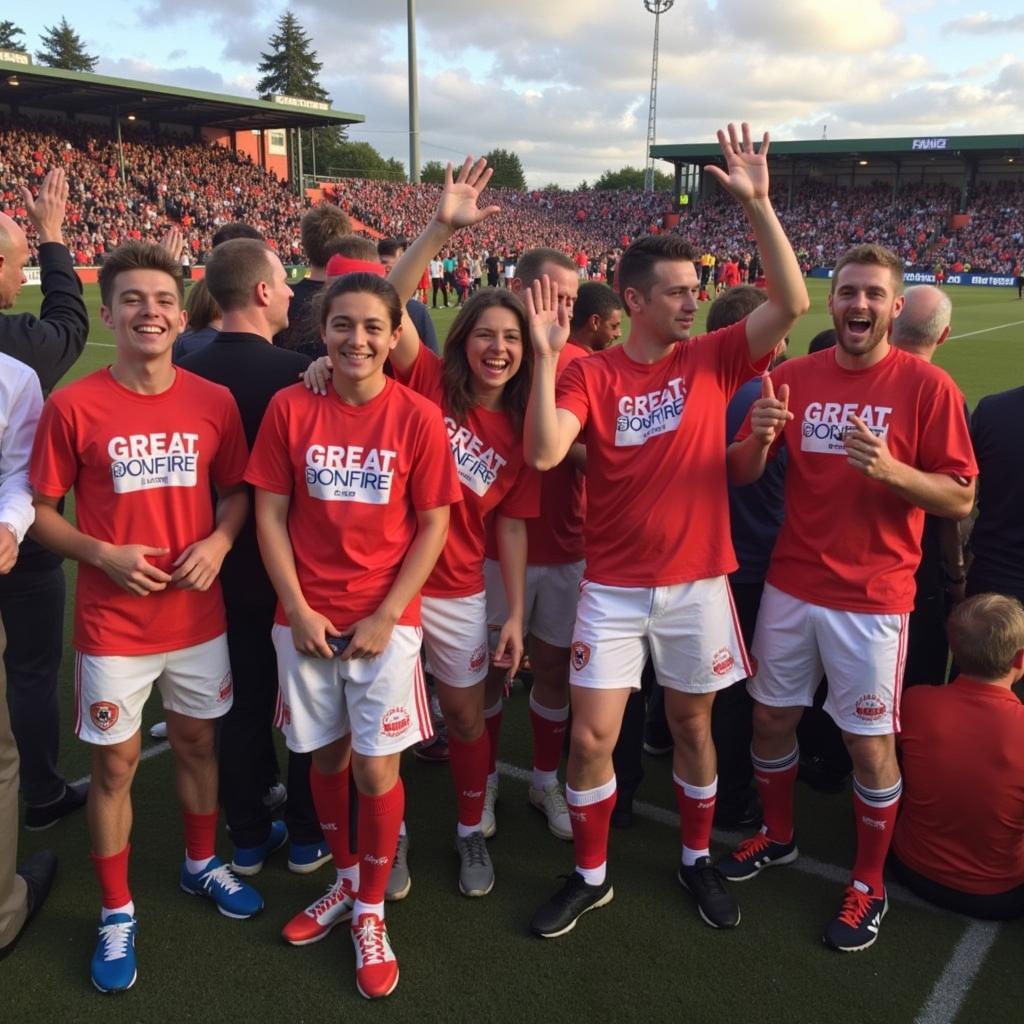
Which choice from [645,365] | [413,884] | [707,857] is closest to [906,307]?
[645,365]

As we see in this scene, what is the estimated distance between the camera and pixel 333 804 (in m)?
3.03

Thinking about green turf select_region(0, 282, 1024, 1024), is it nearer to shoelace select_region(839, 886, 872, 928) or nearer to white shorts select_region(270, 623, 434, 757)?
shoelace select_region(839, 886, 872, 928)

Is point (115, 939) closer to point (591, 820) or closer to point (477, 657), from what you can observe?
point (477, 657)

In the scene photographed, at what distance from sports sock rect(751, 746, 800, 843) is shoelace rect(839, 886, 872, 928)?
1.16ft

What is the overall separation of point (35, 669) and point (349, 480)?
1.79 meters

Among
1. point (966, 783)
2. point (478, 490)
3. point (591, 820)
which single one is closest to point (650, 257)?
point (478, 490)

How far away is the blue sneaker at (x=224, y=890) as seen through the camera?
311cm

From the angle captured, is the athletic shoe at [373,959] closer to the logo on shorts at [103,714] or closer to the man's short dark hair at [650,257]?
the logo on shorts at [103,714]

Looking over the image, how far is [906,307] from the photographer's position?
145 inches

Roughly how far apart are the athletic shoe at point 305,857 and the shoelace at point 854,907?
1.95 meters

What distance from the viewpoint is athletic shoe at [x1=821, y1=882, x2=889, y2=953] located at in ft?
9.69

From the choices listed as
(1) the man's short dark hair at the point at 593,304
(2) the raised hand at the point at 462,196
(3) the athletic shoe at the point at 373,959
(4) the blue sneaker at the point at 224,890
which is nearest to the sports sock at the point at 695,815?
(3) the athletic shoe at the point at 373,959

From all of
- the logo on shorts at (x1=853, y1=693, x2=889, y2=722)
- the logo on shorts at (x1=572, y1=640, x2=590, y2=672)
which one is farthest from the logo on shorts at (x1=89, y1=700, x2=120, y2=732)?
the logo on shorts at (x1=853, y1=693, x2=889, y2=722)

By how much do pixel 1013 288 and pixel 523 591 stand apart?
46731 mm
